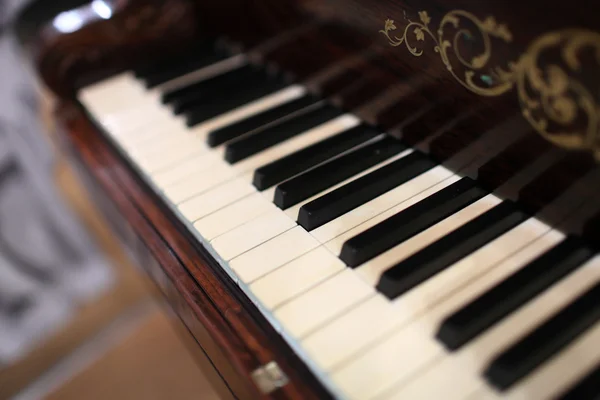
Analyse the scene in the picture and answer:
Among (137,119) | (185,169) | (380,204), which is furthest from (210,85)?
(380,204)

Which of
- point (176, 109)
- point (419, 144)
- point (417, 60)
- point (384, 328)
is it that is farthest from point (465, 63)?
point (176, 109)

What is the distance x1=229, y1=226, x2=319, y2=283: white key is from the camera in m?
0.72

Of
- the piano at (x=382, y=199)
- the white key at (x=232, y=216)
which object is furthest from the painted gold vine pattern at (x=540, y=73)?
the white key at (x=232, y=216)

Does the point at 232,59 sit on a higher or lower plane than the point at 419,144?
higher

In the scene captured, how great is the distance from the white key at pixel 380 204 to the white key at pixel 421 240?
68 millimetres

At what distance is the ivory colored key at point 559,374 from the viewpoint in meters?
0.54

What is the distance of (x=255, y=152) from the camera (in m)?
0.94

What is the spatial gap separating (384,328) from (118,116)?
73 cm

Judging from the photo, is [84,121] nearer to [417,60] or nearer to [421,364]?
[417,60]

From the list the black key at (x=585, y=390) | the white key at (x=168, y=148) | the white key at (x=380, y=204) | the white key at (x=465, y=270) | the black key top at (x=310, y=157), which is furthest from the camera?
the white key at (x=168, y=148)

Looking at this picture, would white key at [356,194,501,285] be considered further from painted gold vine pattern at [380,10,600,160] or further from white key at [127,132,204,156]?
white key at [127,132,204,156]

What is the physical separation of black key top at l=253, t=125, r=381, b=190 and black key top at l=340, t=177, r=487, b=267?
19 cm

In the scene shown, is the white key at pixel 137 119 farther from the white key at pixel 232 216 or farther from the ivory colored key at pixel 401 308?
the ivory colored key at pixel 401 308

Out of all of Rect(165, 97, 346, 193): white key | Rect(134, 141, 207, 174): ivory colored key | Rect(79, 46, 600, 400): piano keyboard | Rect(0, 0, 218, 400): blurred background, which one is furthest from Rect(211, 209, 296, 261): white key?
Rect(0, 0, 218, 400): blurred background
